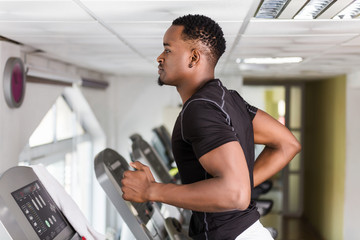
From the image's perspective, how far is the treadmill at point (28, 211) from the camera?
1.45m

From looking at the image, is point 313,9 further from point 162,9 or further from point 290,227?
point 290,227

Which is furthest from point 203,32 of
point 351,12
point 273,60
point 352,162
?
point 352,162

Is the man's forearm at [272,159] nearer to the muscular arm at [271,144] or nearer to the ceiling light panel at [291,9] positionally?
the muscular arm at [271,144]

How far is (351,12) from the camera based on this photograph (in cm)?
200

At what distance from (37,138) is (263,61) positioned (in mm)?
2042

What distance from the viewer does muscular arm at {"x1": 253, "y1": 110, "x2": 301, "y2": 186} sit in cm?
159

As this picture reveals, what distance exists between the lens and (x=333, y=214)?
6.12 m

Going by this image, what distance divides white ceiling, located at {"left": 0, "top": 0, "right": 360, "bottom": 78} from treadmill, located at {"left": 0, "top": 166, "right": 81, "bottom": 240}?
2.10 ft

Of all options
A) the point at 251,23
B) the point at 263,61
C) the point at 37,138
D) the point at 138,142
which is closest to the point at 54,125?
the point at 37,138

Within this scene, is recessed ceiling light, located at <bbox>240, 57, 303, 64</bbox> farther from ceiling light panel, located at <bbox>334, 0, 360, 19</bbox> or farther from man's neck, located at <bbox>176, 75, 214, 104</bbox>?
man's neck, located at <bbox>176, 75, 214, 104</bbox>

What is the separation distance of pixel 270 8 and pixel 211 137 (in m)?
0.93

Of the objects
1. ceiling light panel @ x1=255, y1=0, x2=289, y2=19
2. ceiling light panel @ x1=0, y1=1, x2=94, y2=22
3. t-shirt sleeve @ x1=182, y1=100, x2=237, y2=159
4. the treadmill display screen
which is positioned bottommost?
the treadmill display screen

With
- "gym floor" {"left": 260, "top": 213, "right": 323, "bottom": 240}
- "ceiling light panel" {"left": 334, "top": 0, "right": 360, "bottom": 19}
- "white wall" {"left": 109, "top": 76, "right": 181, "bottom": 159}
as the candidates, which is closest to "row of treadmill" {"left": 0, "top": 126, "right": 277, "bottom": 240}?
"ceiling light panel" {"left": 334, "top": 0, "right": 360, "bottom": 19}

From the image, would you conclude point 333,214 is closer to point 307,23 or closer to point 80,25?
point 307,23
